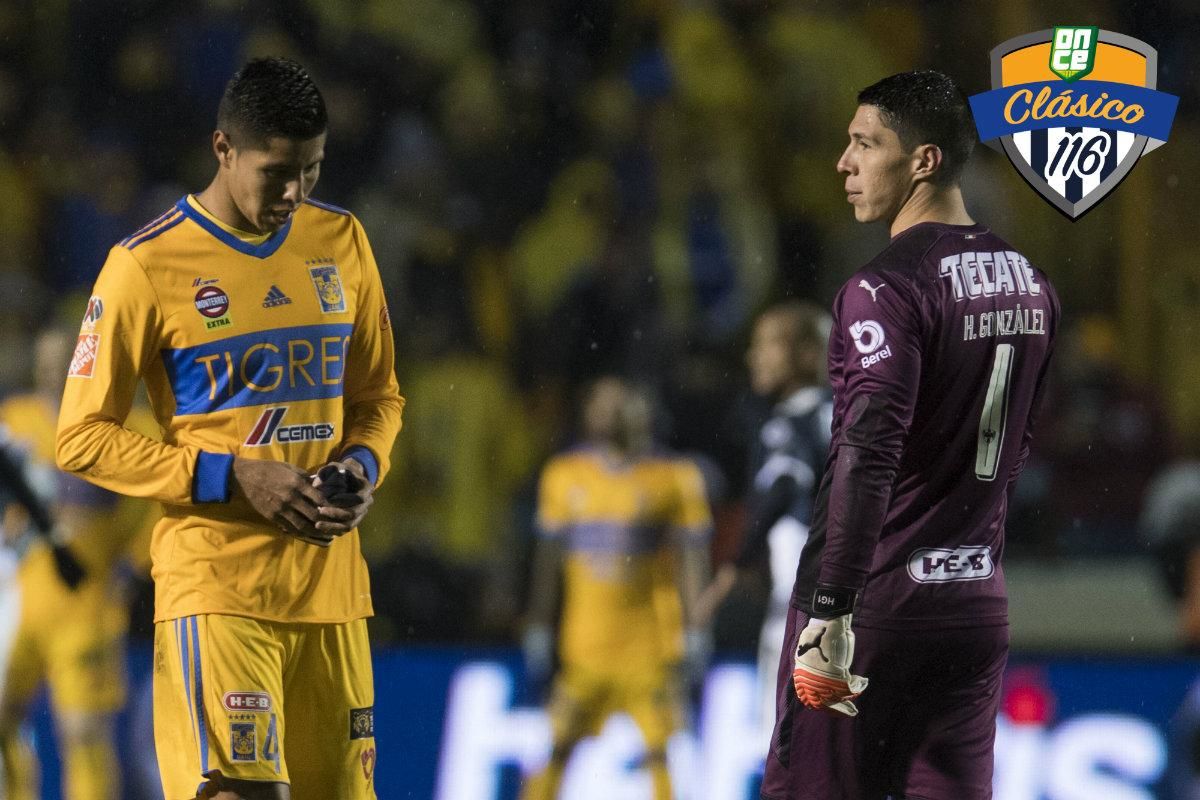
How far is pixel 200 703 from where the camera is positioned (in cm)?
316

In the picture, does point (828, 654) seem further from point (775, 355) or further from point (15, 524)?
point (15, 524)

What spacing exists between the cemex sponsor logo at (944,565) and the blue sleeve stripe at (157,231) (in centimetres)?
156

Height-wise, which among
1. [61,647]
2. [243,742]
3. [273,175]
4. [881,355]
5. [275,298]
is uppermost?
[273,175]

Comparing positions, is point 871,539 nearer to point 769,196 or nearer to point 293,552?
point 293,552

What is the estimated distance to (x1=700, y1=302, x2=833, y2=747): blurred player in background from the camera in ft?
19.6

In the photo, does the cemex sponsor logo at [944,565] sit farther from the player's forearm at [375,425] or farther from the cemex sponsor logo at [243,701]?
the cemex sponsor logo at [243,701]

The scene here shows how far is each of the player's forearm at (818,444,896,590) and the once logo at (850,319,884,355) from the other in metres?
0.17

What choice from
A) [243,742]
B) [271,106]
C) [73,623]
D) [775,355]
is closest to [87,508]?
[73,623]

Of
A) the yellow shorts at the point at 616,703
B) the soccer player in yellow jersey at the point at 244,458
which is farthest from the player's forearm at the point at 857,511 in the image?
the yellow shorts at the point at 616,703

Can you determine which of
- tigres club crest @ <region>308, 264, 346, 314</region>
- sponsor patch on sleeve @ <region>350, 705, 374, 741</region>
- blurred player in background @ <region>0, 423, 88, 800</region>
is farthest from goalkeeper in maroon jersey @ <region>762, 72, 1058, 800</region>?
blurred player in background @ <region>0, 423, 88, 800</region>

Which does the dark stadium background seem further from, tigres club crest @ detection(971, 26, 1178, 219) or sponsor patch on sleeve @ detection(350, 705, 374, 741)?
sponsor patch on sleeve @ detection(350, 705, 374, 741)

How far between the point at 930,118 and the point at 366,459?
128 cm

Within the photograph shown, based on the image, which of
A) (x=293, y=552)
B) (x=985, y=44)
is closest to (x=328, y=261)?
(x=293, y=552)

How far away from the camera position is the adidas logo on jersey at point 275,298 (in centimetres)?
327
